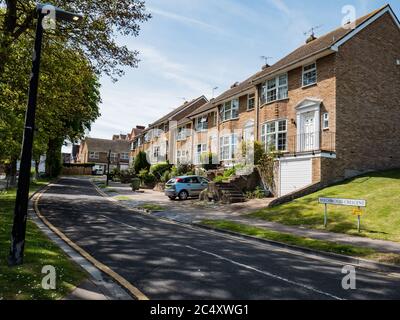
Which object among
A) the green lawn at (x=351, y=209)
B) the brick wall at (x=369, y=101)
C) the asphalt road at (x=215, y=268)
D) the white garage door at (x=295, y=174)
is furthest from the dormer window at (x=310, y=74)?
the asphalt road at (x=215, y=268)

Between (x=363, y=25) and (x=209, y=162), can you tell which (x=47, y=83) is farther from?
(x=209, y=162)

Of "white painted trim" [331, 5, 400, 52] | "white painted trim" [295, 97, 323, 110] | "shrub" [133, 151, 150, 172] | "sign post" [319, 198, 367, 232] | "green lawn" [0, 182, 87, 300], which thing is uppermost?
"white painted trim" [331, 5, 400, 52]

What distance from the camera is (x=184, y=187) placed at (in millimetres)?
28109

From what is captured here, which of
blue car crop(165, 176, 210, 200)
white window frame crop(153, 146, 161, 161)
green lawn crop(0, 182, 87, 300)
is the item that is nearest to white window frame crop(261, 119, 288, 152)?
blue car crop(165, 176, 210, 200)

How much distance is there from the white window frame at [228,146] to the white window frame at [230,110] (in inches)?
68.5

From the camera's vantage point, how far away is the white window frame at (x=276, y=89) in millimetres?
26328

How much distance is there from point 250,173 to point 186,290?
19.9m

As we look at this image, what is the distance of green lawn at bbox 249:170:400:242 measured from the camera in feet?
45.9

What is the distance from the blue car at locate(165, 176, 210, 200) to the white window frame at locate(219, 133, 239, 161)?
4697 mm

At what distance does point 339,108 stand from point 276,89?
20.5 ft

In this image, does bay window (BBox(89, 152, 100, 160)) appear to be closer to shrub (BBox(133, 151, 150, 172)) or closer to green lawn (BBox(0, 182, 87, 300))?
shrub (BBox(133, 151, 150, 172))

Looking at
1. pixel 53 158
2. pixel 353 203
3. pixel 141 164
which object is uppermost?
pixel 53 158

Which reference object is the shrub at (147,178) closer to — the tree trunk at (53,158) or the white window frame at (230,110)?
the white window frame at (230,110)

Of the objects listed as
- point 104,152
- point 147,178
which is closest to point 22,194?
point 147,178
